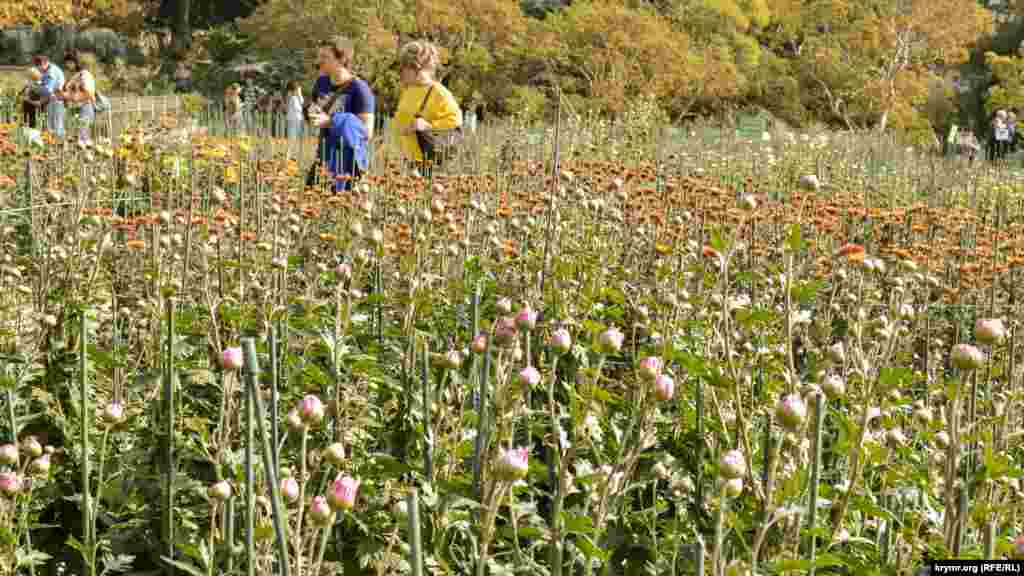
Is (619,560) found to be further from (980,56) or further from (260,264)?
(980,56)

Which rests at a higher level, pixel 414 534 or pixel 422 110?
pixel 422 110

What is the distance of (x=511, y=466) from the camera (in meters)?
1.30

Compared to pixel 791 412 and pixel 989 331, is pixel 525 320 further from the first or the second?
pixel 989 331

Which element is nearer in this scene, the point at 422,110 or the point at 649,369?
the point at 649,369

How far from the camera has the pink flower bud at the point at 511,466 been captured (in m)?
1.30

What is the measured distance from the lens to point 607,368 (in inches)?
119

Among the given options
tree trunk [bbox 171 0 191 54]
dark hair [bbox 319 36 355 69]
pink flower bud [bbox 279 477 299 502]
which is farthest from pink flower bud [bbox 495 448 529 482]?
tree trunk [bbox 171 0 191 54]

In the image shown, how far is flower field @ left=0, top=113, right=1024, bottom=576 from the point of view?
154cm

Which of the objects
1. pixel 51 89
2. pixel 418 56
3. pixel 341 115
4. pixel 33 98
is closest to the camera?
pixel 341 115

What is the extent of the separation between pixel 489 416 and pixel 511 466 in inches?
24.1

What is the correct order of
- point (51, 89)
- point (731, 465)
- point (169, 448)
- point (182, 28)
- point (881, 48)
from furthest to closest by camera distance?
point (182, 28) < point (881, 48) < point (51, 89) < point (169, 448) < point (731, 465)

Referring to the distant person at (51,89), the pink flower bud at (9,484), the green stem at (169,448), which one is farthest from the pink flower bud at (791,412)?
the distant person at (51,89)

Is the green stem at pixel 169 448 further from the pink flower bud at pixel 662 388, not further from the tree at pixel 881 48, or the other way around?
the tree at pixel 881 48

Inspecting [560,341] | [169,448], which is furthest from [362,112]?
[560,341]
